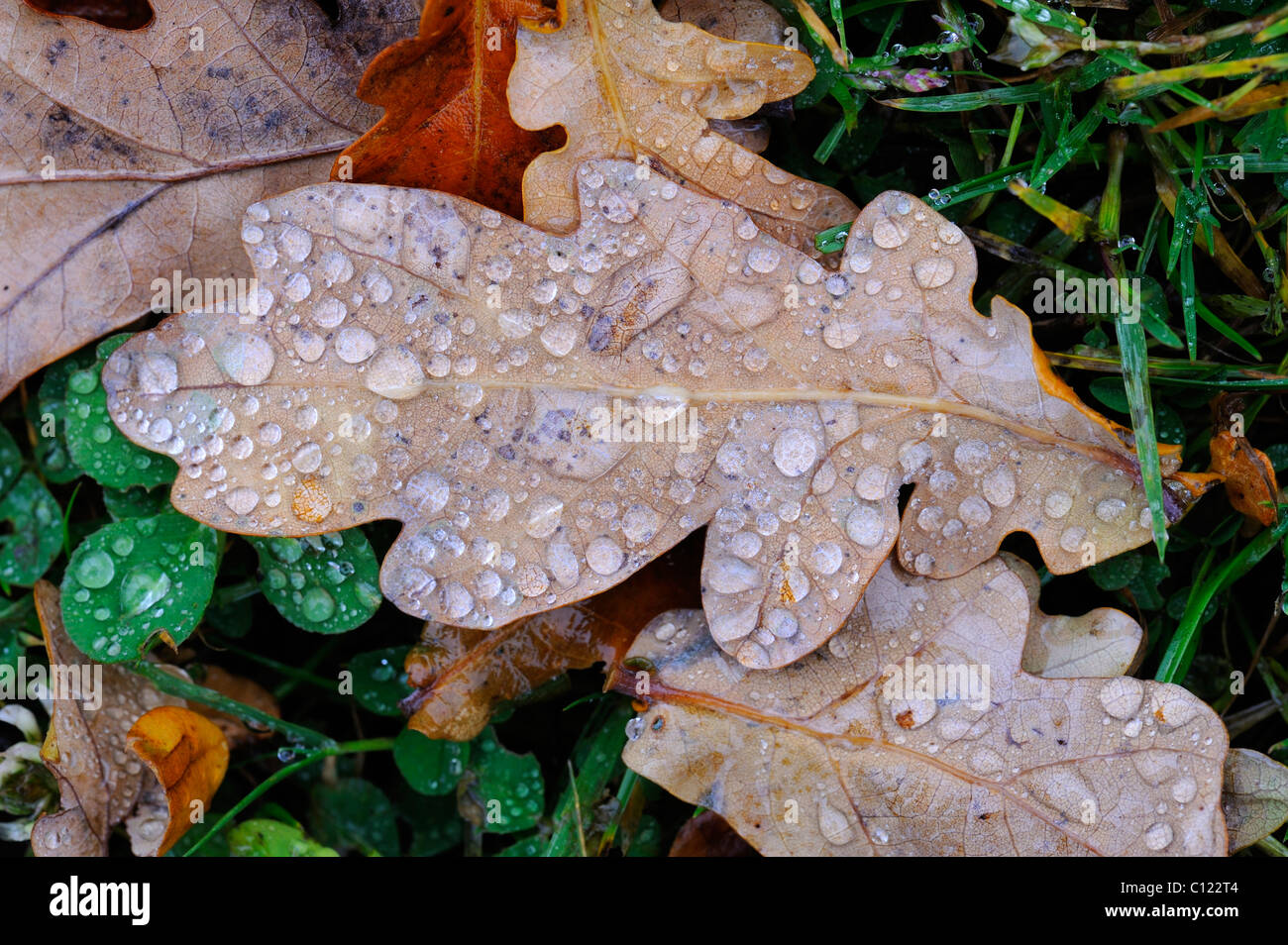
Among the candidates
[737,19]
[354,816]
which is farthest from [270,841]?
[737,19]

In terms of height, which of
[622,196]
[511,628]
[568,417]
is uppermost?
[622,196]

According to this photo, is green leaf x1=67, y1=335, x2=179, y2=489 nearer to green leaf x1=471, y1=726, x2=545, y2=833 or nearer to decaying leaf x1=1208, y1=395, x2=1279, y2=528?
green leaf x1=471, y1=726, x2=545, y2=833

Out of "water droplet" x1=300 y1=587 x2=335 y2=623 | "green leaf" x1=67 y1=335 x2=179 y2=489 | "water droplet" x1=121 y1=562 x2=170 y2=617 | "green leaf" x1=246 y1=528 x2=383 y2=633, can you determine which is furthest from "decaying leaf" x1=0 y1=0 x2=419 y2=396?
"water droplet" x1=300 y1=587 x2=335 y2=623

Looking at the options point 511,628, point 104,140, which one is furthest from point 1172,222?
point 104,140

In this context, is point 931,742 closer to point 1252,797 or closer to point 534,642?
point 1252,797

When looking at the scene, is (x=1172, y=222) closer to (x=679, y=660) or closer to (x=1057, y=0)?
(x=1057, y=0)

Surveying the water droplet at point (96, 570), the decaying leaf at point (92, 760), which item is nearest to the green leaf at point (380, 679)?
the decaying leaf at point (92, 760)
